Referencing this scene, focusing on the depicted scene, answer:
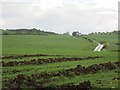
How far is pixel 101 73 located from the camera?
34375mm

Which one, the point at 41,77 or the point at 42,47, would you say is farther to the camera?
the point at 42,47

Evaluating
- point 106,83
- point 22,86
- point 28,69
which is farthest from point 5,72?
point 106,83

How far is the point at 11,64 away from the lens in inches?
1684

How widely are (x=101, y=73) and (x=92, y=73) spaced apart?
3.00ft

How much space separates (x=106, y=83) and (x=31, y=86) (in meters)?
6.18

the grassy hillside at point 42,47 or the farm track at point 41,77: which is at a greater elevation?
the grassy hillside at point 42,47

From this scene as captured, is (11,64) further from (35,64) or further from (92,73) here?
(92,73)

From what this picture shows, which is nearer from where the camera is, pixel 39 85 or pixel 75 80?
pixel 39 85

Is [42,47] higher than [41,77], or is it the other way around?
[42,47]

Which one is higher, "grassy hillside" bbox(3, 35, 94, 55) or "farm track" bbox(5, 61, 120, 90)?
"grassy hillside" bbox(3, 35, 94, 55)

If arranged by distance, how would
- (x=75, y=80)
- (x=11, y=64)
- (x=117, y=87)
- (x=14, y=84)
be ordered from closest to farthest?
(x=117, y=87) < (x=14, y=84) < (x=75, y=80) < (x=11, y=64)

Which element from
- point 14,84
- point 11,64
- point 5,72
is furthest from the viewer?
point 11,64

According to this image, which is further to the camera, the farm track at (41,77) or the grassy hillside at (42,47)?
the grassy hillside at (42,47)

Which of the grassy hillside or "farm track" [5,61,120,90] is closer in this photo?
"farm track" [5,61,120,90]
